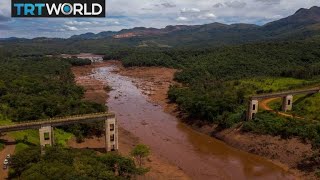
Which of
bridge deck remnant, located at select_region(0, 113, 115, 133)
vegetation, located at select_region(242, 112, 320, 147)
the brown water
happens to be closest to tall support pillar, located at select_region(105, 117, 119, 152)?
bridge deck remnant, located at select_region(0, 113, 115, 133)

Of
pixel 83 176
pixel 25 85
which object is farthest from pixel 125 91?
pixel 83 176

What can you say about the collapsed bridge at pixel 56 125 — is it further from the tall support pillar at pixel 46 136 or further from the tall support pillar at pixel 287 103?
the tall support pillar at pixel 287 103

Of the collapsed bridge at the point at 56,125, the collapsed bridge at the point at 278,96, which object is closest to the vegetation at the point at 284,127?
the collapsed bridge at the point at 278,96

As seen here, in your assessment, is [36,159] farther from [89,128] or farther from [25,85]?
[25,85]

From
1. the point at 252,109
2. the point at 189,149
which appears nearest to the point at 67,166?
the point at 189,149

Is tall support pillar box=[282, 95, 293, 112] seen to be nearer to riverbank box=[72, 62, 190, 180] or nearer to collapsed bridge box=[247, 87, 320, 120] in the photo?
collapsed bridge box=[247, 87, 320, 120]

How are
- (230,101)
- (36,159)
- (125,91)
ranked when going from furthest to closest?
(125,91)
(230,101)
(36,159)
